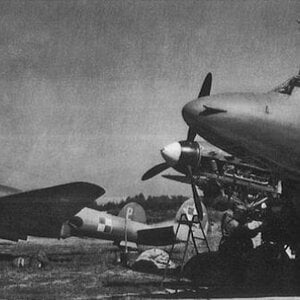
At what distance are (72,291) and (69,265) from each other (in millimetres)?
5476

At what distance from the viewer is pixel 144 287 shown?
35.4 ft

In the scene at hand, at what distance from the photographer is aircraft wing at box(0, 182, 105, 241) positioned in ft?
48.8

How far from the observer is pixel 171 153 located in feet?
38.5

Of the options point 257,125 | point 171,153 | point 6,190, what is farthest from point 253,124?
point 6,190

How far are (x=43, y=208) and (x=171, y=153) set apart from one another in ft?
20.3

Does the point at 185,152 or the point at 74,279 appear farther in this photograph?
the point at 74,279

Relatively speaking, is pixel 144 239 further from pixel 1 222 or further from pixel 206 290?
pixel 206 290

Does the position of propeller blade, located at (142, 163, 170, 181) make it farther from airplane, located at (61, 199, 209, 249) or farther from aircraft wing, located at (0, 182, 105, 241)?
airplane, located at (61, 199, 209, 249)

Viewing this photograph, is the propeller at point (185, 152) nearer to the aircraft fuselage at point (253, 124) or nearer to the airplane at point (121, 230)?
the aircraft fuselage at point (253, 124)

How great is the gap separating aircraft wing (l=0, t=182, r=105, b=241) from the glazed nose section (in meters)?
3.36

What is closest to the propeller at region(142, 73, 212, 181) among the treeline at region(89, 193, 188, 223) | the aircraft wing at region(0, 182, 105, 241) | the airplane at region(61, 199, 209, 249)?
the aircraft wing at region(0, 182, 105, 241)

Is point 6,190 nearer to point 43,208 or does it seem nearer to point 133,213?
point 43,208

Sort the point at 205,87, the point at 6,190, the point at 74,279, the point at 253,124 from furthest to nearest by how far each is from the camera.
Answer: the point at 6,190 → the point at 74,279 → the point at 205,87 → the point at 253,124

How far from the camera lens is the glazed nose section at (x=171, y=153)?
463 inches
